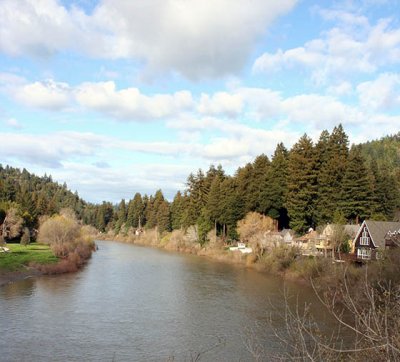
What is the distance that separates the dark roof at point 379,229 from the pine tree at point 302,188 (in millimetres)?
12748

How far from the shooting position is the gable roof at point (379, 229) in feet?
157

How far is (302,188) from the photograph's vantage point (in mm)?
62875

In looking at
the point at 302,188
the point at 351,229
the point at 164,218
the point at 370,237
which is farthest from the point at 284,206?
the point at 164,218

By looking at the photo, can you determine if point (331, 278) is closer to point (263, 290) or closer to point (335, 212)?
point (263, 290)

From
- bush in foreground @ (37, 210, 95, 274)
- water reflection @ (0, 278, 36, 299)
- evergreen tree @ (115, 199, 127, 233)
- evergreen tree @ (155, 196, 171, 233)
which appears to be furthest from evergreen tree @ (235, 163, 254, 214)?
evergreen tree @ (115, 199, 127, 233)

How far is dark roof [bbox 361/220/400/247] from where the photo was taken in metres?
48.0

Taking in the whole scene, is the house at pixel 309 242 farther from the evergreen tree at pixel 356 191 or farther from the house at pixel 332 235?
the evergreen tree at pixel 356 191

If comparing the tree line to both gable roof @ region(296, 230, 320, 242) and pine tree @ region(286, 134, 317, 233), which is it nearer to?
pine tree @ region(286, 134, 317, 233)

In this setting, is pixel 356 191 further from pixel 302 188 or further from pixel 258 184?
pixel 258 184

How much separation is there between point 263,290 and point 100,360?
2233cm

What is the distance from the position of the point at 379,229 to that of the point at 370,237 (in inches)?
73.5

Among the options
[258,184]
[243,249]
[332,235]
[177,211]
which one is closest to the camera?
[332,235]

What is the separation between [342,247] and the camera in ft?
174

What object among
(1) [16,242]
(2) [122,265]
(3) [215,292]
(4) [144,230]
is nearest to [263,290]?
(3) [215,292]
